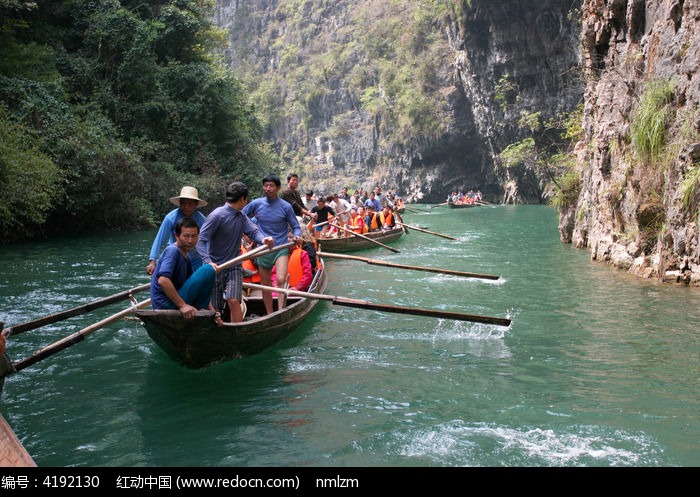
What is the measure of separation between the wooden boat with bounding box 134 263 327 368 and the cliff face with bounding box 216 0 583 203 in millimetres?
19465

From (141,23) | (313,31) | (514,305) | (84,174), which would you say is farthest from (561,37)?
(313,31)

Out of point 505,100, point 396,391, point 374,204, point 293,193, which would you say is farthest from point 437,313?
point 505,100

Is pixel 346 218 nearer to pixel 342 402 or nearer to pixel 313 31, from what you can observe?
pixel 342 402

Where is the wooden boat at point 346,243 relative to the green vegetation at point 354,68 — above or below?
below

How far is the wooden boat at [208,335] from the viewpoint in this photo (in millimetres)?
4680

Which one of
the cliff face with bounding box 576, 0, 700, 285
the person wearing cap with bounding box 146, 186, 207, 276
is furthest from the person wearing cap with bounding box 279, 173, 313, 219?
the cliff face with bounding box 576, 0, 700, 285

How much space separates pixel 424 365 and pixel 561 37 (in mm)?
32679

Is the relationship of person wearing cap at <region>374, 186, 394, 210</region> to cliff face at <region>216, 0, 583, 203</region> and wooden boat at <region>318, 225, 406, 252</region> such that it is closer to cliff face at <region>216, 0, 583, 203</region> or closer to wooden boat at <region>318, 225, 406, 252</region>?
wooden boat at <region>318, 225, 406, 252</region>

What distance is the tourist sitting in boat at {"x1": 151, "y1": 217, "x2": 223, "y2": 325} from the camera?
4.57m

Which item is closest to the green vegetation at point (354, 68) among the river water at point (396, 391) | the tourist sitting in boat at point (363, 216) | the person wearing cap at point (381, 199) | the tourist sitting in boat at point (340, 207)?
the person wearing cap at point (381, 199)

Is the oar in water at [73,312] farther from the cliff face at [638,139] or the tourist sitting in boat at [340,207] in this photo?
the tourist sitting in boat at [340,207]

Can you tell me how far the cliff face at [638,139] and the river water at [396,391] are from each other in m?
1.00

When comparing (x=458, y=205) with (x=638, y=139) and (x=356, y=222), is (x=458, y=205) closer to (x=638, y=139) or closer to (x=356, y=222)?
(x=356, y=222)
